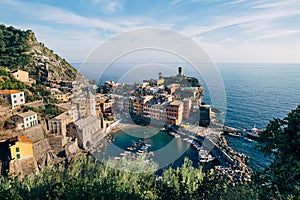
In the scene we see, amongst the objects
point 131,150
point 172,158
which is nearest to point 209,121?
point 172,158

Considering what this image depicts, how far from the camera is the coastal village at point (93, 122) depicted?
26.2 feet

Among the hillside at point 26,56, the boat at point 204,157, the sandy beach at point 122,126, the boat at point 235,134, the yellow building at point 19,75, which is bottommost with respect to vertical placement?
the boat at point 204,157

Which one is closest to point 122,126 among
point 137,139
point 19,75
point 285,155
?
point 137,139

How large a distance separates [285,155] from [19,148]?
8665mm

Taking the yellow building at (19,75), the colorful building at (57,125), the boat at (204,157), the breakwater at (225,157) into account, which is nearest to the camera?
the breakwater at (225,157)

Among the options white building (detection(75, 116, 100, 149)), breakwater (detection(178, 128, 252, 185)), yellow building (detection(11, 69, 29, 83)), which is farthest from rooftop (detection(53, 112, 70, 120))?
breakwater (detection(178, 128, 252, 185))

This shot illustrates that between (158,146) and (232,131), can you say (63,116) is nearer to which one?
(158,146)

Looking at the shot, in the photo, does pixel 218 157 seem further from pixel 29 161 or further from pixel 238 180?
pixel 29 161

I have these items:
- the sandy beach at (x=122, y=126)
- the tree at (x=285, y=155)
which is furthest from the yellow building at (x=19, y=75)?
the tree at (x=285, y=155)

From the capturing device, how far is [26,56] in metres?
19.4

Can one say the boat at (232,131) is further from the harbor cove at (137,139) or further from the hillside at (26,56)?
the hillside at (26,56)

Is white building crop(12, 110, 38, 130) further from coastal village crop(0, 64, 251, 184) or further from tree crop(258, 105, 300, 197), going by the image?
tree crop(258, 105, 300, 197)

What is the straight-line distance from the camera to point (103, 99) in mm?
16266

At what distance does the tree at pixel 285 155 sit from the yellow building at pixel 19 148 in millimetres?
8390
